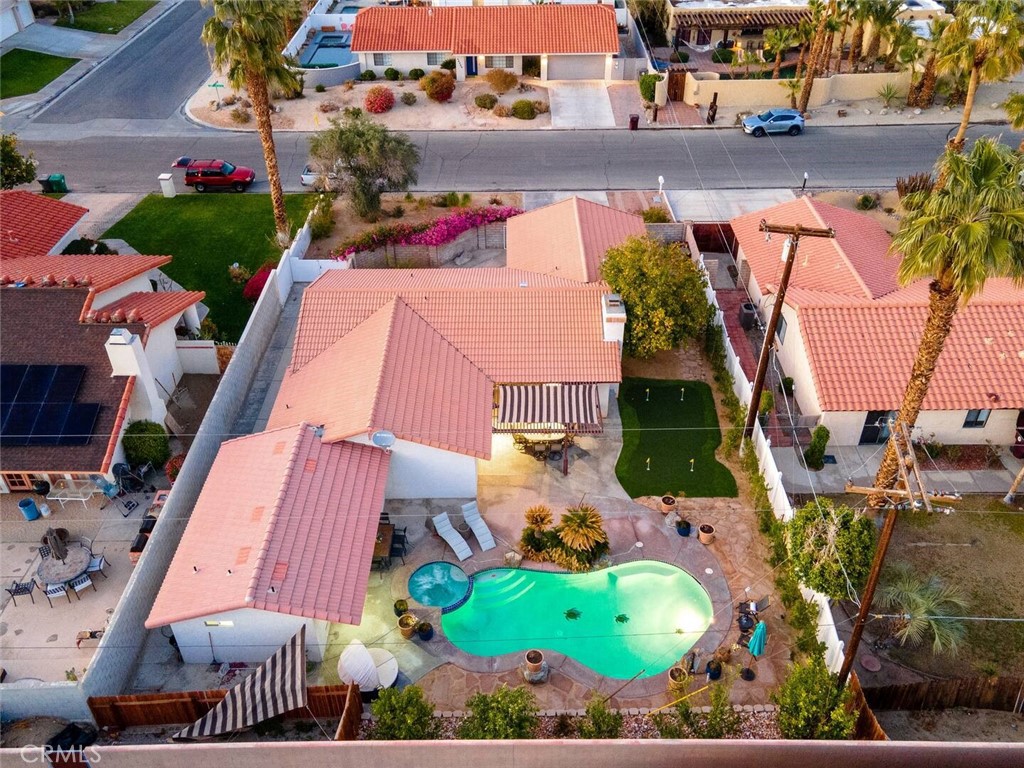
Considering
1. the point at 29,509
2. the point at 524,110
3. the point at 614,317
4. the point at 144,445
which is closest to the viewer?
the point at 29,509

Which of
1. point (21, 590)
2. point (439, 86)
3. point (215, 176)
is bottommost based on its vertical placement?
point (21, 590)

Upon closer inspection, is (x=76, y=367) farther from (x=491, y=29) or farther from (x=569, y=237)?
(x=491, y=29)

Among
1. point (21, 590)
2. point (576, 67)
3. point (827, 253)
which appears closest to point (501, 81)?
point (576, 67)

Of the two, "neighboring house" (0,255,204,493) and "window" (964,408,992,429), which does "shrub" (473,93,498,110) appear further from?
→ "window" (964,408,992,429)

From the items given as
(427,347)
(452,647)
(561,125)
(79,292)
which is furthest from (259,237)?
(452,647)

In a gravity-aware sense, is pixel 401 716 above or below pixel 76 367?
below

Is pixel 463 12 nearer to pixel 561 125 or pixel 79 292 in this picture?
pixel 561 125

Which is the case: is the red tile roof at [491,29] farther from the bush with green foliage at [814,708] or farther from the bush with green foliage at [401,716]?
the bush with green foliage at [401,716]
